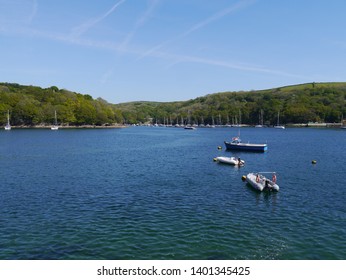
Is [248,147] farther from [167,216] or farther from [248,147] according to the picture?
[167,216]

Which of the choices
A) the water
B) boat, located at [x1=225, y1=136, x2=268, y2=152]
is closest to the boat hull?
boat, located at [x1=225, y1=136, x2=268, y2=152]

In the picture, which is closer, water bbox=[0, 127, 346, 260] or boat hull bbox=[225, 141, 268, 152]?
water bbox=[0, 127, 346, 260]

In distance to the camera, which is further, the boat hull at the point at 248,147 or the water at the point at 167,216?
the boat hull at the point at 248,147

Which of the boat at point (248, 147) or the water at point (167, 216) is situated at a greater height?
the boat at point (248, 147)

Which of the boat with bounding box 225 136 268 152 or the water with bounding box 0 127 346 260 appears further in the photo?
the boat with bounding box 225 136 268 152

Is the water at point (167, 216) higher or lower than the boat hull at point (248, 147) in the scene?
lower

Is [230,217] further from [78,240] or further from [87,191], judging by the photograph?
[87,191]

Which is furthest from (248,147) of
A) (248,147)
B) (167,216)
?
(167,216)

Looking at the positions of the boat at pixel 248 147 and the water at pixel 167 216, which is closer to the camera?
the water at pixel 167 216

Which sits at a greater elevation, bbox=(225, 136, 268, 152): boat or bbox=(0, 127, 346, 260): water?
bbox=(225, 136, 268, 152): boat

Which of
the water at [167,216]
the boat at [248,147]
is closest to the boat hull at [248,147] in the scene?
the boat at [248,147]

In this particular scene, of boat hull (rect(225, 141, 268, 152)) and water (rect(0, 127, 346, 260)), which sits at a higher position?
boat hull (rect(225, 141, 268, 152))

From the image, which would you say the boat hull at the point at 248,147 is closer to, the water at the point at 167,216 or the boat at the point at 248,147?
the boat at the point at 248,147

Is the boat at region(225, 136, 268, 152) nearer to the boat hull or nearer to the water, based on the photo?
the boat hull
